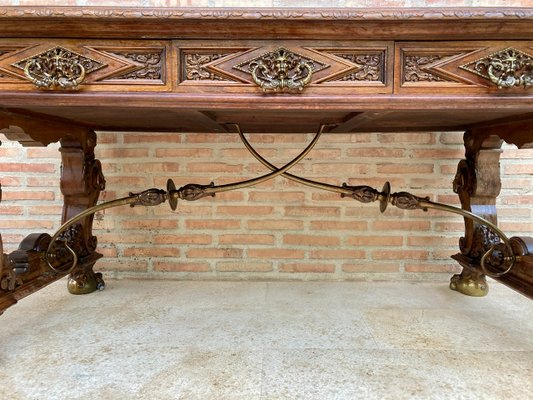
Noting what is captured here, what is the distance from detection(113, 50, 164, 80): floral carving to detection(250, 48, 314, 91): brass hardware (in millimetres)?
218

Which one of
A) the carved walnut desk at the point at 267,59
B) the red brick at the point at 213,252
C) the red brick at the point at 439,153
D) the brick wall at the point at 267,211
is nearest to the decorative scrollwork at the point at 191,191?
the brick wall at the point at 267,211

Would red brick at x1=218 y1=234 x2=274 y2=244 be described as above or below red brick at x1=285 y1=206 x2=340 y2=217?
below

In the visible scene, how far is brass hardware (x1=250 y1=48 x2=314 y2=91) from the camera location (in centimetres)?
89

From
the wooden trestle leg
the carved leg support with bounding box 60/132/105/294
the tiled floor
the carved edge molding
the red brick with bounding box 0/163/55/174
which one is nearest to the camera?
the carved edge molding

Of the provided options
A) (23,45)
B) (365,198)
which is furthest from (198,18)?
(365,198)

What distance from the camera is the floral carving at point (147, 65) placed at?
0.91 meters

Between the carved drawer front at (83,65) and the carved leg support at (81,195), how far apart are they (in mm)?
708

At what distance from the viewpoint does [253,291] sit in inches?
70.4

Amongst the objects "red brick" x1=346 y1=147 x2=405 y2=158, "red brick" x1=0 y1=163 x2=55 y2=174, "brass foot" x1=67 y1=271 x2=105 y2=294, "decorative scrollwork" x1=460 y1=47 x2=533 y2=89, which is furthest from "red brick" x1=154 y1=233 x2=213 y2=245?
"decorative scrollwork" x1=460 y1=47 x2=533 y2=89

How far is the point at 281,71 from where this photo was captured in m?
0.89

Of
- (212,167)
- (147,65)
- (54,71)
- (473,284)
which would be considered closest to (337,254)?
(473,284)

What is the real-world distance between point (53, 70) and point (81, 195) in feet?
2.81

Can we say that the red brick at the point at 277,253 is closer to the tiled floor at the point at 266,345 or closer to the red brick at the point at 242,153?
the tiled floor at the point at 266,345

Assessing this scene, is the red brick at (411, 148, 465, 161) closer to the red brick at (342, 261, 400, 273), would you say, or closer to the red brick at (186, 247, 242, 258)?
the red brick at (342, 261, 400, 273)
